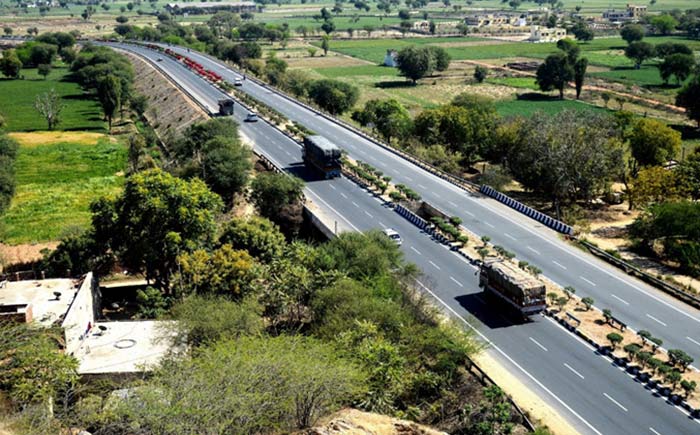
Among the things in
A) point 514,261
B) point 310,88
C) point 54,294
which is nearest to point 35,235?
point 54,294

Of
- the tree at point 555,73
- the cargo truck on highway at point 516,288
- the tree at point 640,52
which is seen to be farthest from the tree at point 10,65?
the tree at point 640,52

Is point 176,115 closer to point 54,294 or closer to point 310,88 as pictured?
point 310,88

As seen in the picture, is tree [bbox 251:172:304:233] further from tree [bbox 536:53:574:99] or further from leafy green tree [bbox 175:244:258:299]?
tree [bbox 536:53:574:99]

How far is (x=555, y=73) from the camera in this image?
465 ft

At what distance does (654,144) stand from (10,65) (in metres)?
155

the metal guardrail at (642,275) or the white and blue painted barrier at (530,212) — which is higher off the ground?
the white and blue painted barrier at (530,212)

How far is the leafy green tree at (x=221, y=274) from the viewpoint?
43.5 metres

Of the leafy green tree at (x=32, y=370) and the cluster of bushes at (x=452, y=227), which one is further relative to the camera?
the cluster of bushes at (x=452, y=227)

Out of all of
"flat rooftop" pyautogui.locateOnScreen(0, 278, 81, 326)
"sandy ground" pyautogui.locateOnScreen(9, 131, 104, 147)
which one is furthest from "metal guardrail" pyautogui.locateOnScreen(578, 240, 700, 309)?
"sandy ground" pyautogui.locateOnScreen(9, 131, 104, 147)

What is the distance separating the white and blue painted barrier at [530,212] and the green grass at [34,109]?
73636mm

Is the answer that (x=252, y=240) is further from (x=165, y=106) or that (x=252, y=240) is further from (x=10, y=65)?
(x=10, y=65)

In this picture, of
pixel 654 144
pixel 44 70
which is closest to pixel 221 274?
pixel 654 144

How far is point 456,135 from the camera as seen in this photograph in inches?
3337

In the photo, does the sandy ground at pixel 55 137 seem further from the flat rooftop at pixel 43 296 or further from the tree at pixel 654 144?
the tree at pixel 654 144
